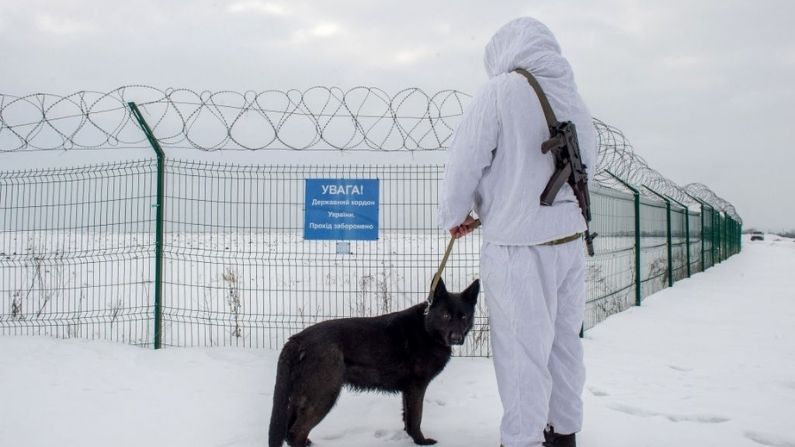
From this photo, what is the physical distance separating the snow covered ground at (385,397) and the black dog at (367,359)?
1.18 feet

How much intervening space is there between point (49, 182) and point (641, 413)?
249 inches

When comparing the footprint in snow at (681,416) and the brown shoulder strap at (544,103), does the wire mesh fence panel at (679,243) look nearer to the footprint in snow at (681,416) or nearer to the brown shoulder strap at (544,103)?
the footprint in snow at (681,416)

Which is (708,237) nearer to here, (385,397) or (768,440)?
(768,440)

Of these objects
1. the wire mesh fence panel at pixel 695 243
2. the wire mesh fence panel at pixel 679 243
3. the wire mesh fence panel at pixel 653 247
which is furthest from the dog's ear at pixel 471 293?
the wire mesh fence panel at pixel 695 243

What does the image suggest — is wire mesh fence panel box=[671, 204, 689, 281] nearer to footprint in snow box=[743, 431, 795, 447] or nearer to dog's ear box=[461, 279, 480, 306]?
footprint in snow box=[743, 431, 795, 447]

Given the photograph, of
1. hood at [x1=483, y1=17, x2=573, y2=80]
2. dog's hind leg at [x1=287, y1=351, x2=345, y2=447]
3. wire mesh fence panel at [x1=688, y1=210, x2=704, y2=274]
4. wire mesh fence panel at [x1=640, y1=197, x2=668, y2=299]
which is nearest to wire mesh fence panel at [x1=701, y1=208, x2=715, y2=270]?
wire mesh fence panel at [x1=688, y1=210, x2=704, y2=274]

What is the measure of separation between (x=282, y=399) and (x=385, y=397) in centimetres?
140

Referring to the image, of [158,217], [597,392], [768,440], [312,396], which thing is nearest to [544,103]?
[312,396]

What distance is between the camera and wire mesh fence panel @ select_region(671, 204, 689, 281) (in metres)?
11.9

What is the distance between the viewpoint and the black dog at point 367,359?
10.1 ft

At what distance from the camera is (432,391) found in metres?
4.38

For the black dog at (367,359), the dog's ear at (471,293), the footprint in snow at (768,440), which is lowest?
the footprint in snow at (768,440)

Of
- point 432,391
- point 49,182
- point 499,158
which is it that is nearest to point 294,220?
point 432,391

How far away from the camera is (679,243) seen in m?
12.4
